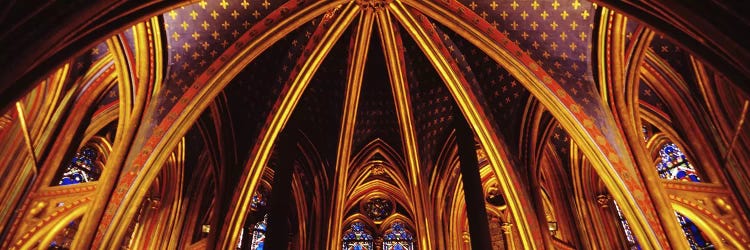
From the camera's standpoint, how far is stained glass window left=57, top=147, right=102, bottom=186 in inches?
362

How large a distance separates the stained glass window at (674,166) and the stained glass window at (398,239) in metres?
6.50

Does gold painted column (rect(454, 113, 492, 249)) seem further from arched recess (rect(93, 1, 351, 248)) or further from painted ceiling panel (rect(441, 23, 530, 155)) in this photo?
arched recess (rect(93, 1, 351, 248))

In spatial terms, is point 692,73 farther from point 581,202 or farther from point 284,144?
point 284,144

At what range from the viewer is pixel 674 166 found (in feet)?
32.5

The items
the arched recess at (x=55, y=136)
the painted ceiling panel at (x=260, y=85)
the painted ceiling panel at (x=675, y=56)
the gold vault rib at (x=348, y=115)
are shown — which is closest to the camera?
the arched recess at (x=55, y=136)

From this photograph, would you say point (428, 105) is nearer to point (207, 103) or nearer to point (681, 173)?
point (207, 103)

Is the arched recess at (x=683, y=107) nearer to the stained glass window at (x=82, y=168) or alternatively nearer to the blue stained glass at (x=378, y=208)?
the blue stained glass at (x=378, y=208)

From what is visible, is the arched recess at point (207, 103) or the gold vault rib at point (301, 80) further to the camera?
the gold vault rib at point (301, 80)

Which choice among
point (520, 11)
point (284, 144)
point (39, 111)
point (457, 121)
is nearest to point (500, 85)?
point (457, 121)

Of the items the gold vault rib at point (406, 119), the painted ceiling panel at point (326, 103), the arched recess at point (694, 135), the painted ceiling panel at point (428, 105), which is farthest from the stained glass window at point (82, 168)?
the arched recess at point (694, 135)

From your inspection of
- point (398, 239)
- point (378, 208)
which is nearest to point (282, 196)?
point (398, 239)

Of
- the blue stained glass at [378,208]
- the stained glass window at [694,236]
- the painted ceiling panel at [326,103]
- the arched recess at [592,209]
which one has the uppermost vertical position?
the painted ceiling panel at [326,103]

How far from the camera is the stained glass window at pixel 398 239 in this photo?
13.4m

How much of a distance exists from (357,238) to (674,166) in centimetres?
792
